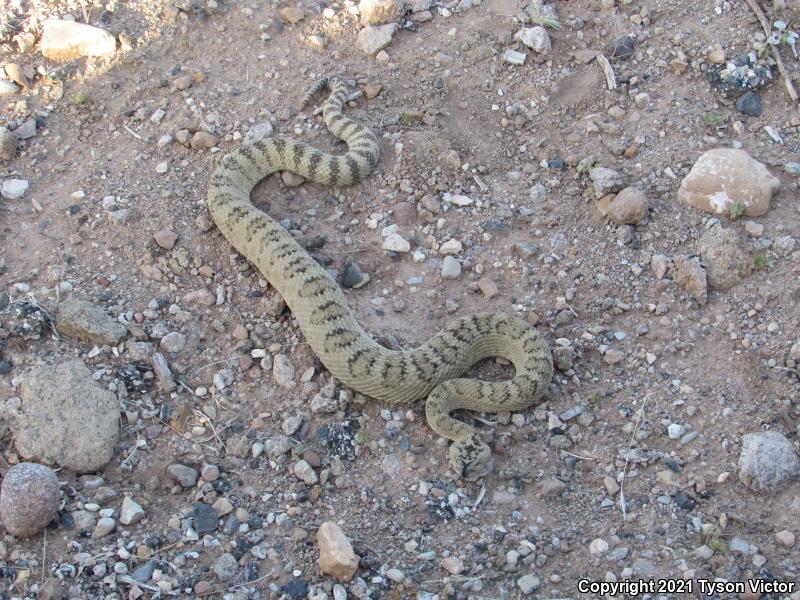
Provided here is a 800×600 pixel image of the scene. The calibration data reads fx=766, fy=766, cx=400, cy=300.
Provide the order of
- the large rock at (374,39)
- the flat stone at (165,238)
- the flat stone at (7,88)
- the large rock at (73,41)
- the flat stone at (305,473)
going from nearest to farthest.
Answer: the flat stone at (305,473)
the flat stone at (165,238)
the flat stone at (7,88)
the large rock at (73,41)
the large rock at (374,39)

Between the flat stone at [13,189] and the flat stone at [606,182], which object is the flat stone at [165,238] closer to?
the flat stone at [13,189]

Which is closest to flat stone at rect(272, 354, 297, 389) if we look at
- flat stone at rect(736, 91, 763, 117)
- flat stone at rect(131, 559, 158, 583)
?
flat stone at rect(131, 559, 158, 583)

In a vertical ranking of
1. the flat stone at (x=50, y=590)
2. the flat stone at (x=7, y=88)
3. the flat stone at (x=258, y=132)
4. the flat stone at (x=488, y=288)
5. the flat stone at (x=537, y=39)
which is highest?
the flat stone at (x=537, y=39)

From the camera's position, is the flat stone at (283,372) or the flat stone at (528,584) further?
the flat stone at (283,372)

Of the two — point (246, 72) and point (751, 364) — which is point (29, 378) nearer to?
point (246, 72)

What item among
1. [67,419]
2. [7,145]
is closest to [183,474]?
[67,419]

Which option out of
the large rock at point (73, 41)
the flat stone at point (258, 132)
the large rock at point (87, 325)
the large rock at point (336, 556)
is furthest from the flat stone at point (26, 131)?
the large rock at point (336, 556)
